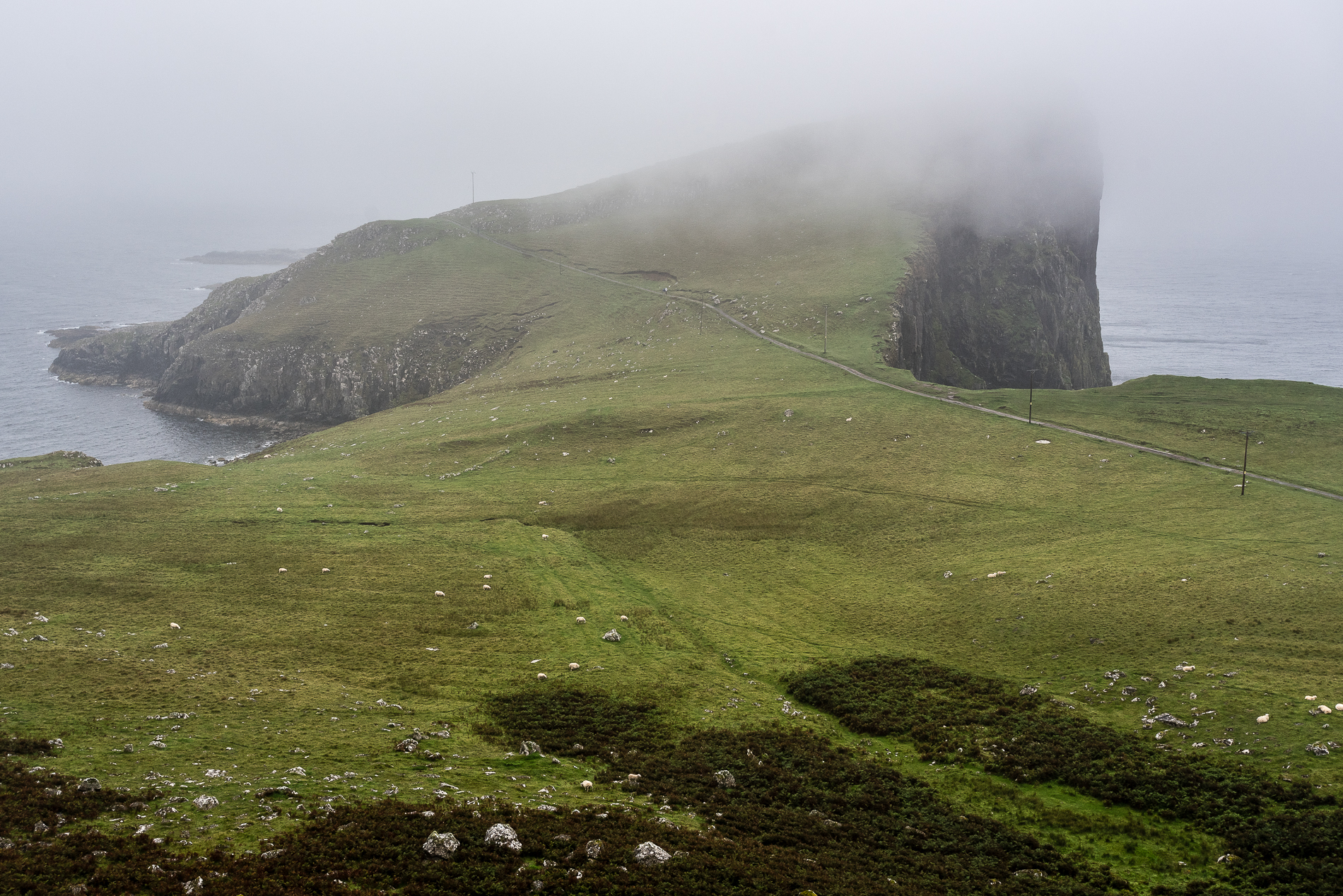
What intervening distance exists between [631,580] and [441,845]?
29.9 meters

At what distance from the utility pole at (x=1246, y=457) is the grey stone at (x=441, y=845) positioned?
182ft

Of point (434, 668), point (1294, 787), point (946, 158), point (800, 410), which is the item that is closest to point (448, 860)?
point (434, 668)

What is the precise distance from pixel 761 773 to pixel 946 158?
526ft

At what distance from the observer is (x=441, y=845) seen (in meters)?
19.8

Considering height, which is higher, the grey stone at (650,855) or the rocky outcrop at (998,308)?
the rocky outcrop at (998,308)

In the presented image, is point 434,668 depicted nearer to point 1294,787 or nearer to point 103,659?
point 103,659

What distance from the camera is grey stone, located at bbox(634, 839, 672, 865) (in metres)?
20.2

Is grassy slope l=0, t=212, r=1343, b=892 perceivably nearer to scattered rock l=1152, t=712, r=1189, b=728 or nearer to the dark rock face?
scattered rock l=1152, t=712, r=1189, b=728

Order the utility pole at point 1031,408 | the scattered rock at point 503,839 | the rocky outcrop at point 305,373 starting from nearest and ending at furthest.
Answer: the scattered rock at point 503,839 < the utility pole at point 1031,408 < the rocky outcrop at point 305,373

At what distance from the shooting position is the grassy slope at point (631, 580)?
1153 inches

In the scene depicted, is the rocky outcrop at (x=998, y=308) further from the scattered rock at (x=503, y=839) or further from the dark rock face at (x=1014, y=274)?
the scattered rock at (x=503, y=839)

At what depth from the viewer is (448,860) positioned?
19.4 m

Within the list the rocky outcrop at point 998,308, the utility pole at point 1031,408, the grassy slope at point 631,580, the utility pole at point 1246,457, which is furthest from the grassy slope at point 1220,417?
the rocky outcrop at point 998,308

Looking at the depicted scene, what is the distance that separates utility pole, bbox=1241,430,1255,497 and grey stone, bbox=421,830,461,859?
55.4 meters
